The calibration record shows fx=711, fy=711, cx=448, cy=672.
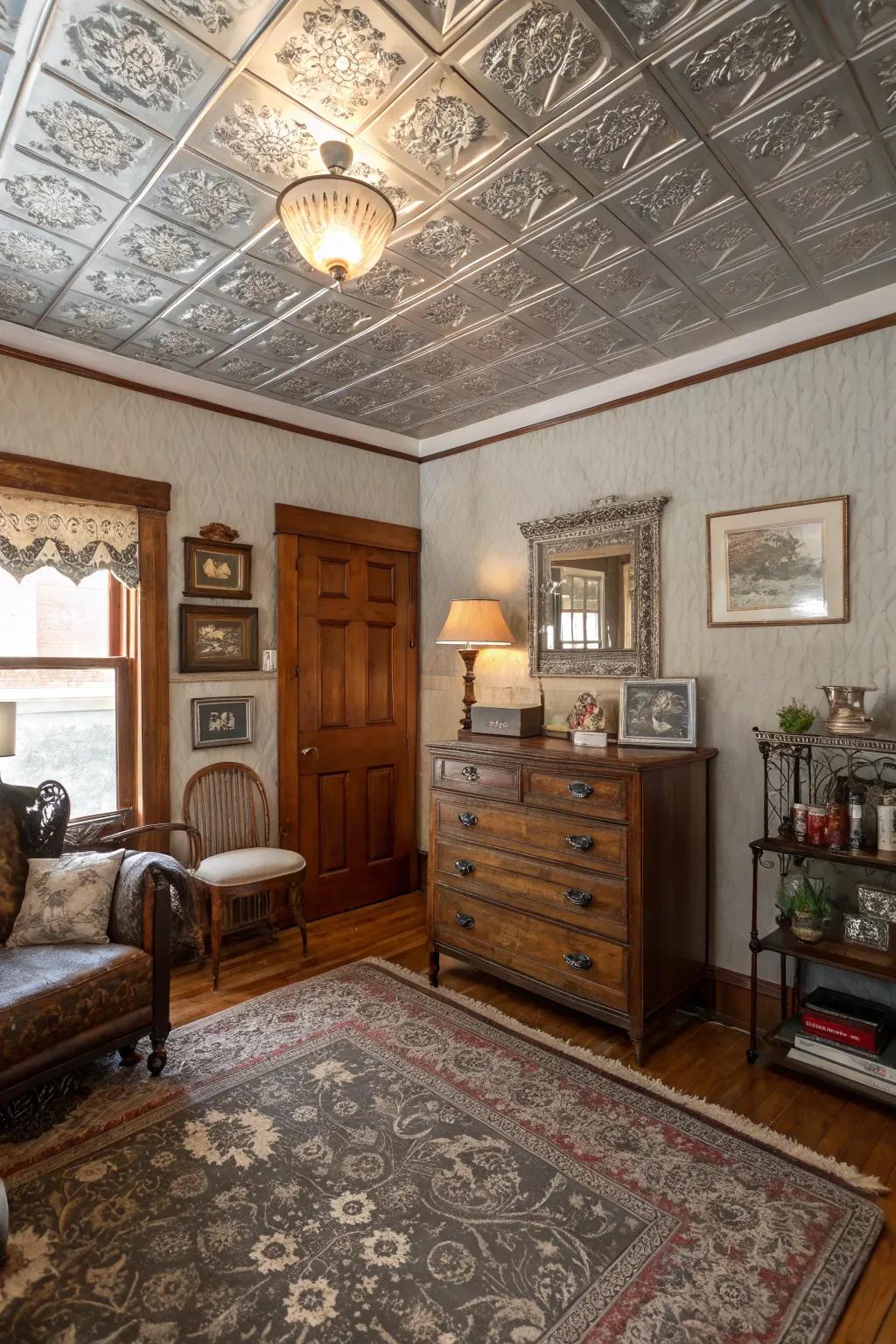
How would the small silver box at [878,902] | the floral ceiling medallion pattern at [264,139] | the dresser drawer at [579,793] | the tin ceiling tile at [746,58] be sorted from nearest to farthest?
the tin ceiling tile at [746,58] → the floral ceiling medallion pattern at [264,139] → the small silver box at [878,902] → the dresser drawer at [579,793]

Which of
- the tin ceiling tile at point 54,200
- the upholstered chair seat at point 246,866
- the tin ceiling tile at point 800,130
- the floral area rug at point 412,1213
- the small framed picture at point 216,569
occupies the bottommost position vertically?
the floral area rug at point 412,1213

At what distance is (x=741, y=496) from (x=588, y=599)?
0.90 meters

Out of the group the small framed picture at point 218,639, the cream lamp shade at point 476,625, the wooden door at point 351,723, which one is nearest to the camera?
the small framed picture at point 218,639

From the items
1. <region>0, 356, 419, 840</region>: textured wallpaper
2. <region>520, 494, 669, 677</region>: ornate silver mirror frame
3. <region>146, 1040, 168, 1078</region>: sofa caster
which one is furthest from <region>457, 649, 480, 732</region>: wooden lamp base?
<region>146, 1040, 168, 1078</region>: sofa caster

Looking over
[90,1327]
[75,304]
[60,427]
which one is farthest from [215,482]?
[90,1327]

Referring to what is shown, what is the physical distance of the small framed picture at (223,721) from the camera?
Result: 12.3 ft

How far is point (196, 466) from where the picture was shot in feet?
12.3

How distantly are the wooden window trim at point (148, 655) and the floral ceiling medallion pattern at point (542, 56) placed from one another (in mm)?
2466

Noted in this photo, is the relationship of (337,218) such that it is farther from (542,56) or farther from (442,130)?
(542,56)

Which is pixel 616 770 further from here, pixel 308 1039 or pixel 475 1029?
pixel 308 1039

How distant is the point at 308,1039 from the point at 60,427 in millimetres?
2905

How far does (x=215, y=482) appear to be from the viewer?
3.83 meters

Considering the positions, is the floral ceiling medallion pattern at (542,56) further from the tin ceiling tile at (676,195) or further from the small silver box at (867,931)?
the small silver box at (867,931)

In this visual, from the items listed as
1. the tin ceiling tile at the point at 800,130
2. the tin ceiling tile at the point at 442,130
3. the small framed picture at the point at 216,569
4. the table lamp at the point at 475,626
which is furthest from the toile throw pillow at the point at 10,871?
the tin ceiling tile at the point at 800,130
